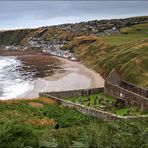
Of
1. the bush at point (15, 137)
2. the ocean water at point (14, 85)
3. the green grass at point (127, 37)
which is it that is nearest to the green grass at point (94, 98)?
→ the ocean water at point (14, 85)

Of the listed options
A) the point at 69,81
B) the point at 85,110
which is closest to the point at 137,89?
the point at 85,110

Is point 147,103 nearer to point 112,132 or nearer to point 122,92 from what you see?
point 122,92

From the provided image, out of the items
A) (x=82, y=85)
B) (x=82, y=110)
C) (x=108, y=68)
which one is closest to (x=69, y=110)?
(x=82, y=110)

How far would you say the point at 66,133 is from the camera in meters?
22.0

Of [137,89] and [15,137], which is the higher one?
[15,137]

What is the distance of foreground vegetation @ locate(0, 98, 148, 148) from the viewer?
16.7 m

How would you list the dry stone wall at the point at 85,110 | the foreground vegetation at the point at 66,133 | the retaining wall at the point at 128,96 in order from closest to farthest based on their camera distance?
the foreground vegetation at the point at 66,133 < the dry stone wall at the point at 85,110 < the retaining wall at the point at 128,96

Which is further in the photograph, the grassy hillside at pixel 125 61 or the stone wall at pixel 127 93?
the grassy hillside at pixel 125 61

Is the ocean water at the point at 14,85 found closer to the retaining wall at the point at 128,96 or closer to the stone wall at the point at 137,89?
the stone wall at the point at 137,89

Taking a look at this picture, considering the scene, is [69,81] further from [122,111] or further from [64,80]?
[122,111]

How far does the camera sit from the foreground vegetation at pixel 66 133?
1667 centimetres

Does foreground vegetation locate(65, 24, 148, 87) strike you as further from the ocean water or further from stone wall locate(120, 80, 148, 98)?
the ocean water

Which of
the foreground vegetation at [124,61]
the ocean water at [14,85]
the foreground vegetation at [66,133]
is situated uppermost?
the foreground vegetation at [66,133]

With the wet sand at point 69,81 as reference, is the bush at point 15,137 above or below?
above
